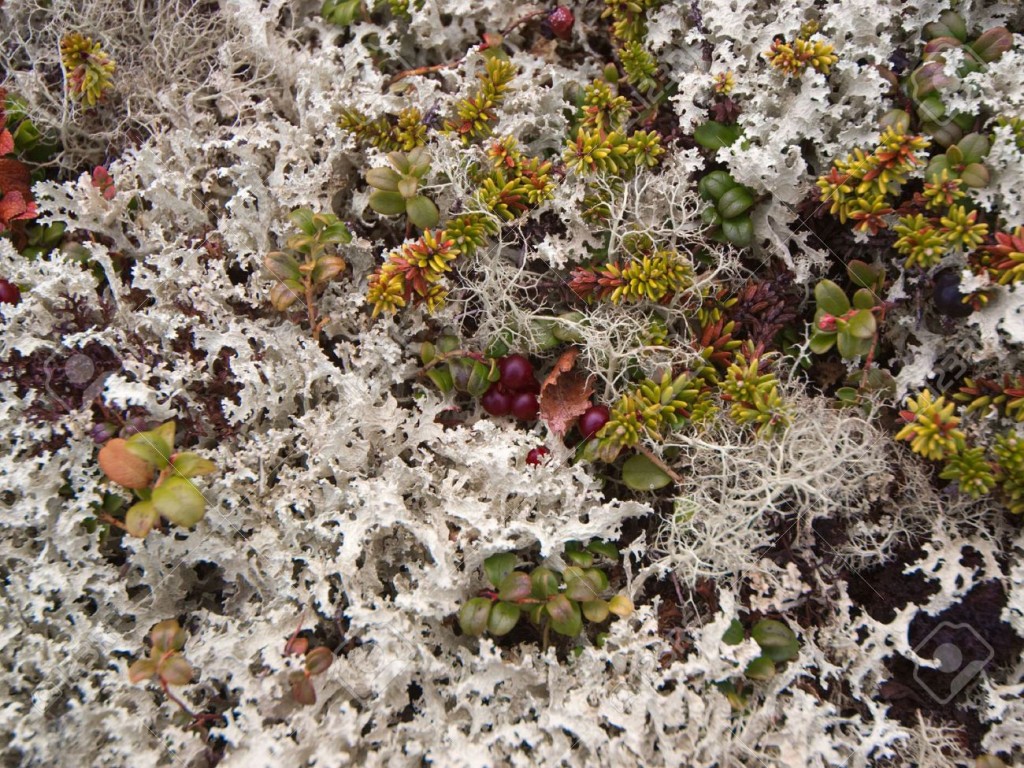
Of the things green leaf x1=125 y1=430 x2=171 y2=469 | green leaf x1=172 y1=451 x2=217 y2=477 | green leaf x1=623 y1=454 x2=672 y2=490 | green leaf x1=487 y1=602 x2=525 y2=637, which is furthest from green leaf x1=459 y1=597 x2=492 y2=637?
green leaf x1=125 y1=430 x2=171 y2=469

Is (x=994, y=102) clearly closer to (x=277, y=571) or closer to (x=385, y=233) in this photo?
(x=385, y=233)

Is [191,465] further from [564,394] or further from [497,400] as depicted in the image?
[564,394]

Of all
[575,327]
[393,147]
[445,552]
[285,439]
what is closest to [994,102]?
[575,327]

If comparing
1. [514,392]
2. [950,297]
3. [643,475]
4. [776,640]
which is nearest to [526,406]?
[514,392]

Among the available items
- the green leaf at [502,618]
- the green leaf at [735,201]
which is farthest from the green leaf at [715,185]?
the green leaf at [502,618]

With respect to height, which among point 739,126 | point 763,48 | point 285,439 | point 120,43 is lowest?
point 285,439

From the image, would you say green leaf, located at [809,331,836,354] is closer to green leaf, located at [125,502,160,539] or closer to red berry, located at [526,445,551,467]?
red berry, located at [526,445,551,467]
